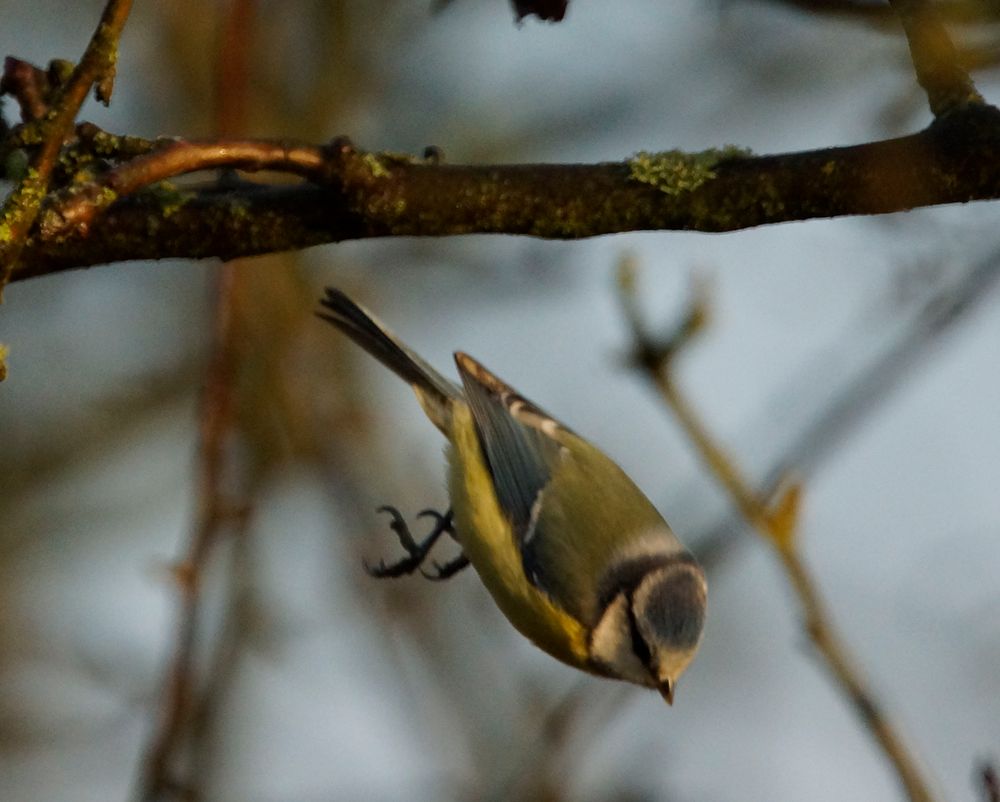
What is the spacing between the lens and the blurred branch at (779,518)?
1630mm

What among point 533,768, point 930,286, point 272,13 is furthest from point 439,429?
point 272,13

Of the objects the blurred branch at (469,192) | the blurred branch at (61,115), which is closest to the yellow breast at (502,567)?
the blurred branch at (469,192)

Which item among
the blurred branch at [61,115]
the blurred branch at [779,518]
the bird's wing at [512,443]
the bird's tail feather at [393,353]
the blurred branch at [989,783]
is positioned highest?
the bird's tail feather at [393,353]

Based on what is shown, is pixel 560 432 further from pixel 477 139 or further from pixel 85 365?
pixel 85 365

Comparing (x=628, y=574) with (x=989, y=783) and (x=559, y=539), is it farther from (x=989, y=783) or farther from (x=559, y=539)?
(x=989, y=783)

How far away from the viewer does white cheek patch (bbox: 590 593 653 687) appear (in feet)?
9.29

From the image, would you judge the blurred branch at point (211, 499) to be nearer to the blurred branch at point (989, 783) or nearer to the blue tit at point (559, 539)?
the blue tit at point (559, 539)

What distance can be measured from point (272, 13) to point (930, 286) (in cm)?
303

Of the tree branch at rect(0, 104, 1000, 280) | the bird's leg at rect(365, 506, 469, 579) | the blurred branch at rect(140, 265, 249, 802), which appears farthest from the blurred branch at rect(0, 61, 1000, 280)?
the bird's leg at rect(365, 506, 469, 579)

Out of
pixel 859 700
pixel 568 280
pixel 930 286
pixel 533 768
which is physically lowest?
pixel 859 700

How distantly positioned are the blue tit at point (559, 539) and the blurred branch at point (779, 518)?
701mm

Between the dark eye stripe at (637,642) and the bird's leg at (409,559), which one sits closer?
the bird's leg at (409,559)

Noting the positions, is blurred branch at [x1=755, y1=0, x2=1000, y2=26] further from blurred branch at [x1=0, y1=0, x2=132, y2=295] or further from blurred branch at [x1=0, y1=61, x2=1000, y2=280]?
blurred branch at [x1=0, y1=0, x2=132, y2=295]

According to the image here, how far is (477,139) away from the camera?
478 centimetres
